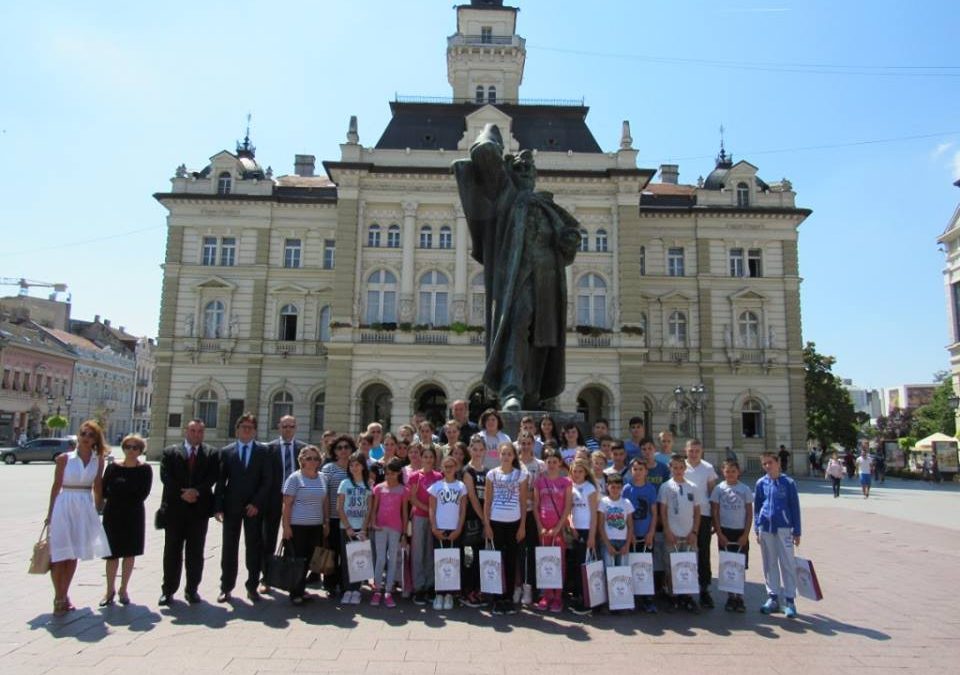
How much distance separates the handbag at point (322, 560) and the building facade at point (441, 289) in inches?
1074

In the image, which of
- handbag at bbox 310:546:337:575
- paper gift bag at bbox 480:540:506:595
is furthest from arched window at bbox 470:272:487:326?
paper gift bag at bbox 480:540:506:595

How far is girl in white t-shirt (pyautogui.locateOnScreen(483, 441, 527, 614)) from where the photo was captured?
645 cm

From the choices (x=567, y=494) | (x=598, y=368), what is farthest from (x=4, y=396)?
(x=567, y=494)

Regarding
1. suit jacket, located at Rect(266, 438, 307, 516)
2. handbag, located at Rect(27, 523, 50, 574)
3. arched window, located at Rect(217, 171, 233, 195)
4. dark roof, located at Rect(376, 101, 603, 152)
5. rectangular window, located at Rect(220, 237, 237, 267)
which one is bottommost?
handbag, located at Rect(27, 523, 50, 574)

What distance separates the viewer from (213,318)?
39969 millimetres

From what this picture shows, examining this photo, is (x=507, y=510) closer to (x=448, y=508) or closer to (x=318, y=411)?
(x=448, y=508)

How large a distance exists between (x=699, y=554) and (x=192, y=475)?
5613mm

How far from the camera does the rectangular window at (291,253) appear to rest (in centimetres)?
4056

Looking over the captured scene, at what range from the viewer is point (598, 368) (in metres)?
34.7

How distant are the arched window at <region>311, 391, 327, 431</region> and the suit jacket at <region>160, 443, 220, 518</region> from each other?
3272 cm

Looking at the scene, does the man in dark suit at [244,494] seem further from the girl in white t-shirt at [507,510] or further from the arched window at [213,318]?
the arched window at [213,318]

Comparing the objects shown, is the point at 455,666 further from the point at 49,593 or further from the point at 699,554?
the point at 49,593

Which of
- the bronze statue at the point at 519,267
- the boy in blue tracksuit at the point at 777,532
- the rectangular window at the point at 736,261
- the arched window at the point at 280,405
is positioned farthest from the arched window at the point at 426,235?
the boy in blue tracksuit at the point at 777,532

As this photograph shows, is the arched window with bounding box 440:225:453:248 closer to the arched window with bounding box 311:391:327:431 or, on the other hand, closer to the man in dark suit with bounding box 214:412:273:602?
the arched window with bounding box 311:391:327:431
